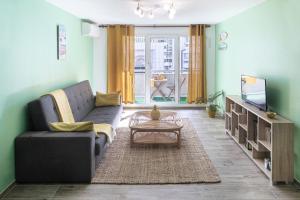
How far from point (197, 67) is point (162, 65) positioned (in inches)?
34.3

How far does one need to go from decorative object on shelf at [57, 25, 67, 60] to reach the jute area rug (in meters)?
1.57

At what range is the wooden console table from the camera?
11.5 feet

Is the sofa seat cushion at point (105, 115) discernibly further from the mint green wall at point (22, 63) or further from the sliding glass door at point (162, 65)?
the sliding glass door at point (162, 65)

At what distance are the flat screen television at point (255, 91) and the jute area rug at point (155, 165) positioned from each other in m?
0.94

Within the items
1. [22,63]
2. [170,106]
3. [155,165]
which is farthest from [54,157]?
[170,106]

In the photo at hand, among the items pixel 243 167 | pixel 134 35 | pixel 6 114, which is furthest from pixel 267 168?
pixel 134 35

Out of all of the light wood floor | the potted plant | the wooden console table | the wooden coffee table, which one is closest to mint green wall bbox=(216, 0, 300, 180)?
the wooden console table

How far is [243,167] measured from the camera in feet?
13.4

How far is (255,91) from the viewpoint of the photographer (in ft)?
14.8

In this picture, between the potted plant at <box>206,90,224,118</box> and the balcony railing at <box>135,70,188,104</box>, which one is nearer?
the potted plant at <box>206,90,224,118</box>

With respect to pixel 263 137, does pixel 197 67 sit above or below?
above

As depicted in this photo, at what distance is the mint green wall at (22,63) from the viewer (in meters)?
3.27

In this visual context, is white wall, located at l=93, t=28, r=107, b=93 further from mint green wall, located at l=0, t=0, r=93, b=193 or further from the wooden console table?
the wooden console table

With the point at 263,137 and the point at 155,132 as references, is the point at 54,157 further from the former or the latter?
the point at 263,137
